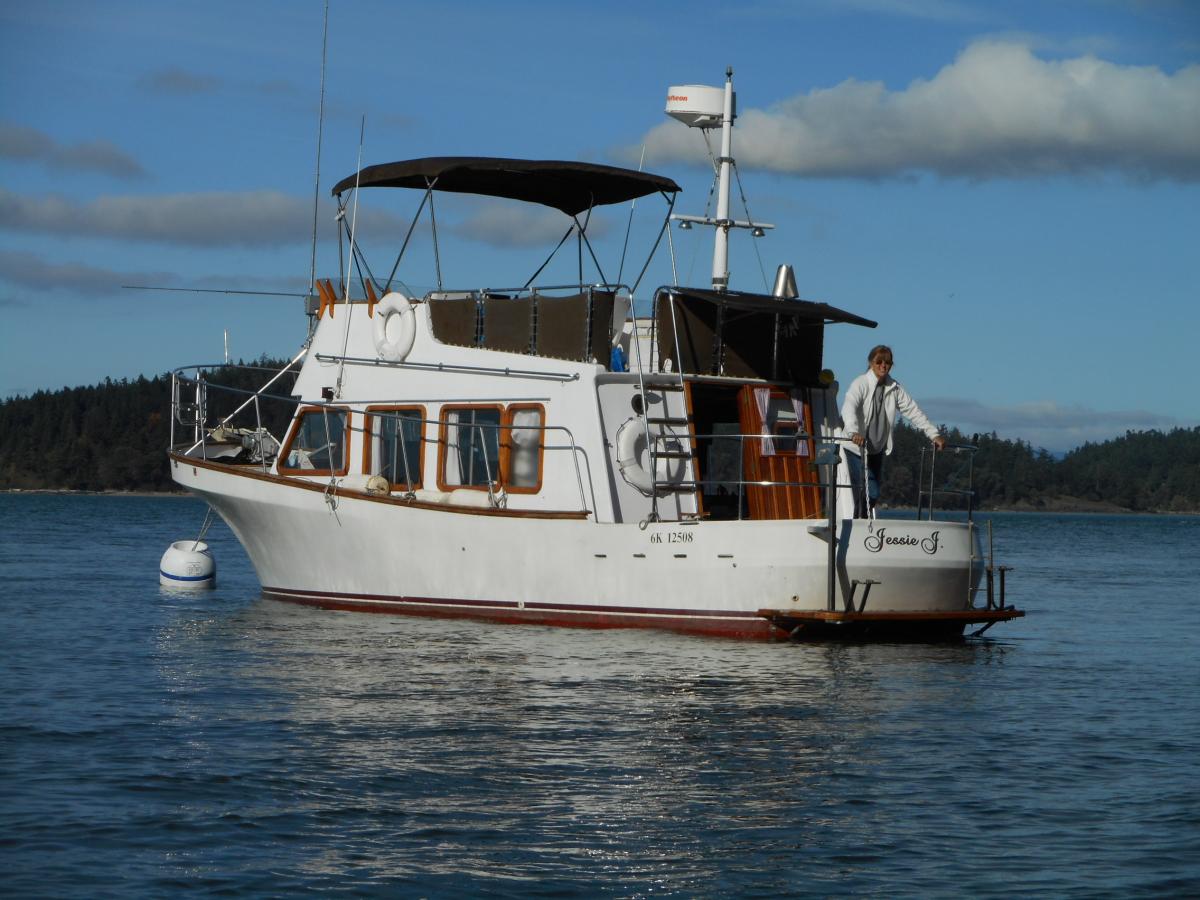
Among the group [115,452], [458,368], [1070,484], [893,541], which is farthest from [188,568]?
[1070,484]

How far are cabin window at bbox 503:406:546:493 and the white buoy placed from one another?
7597 millimetres

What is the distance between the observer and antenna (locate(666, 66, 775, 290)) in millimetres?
19797

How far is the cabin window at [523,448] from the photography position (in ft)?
58.4

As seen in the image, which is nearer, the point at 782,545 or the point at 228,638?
the point at 782,545

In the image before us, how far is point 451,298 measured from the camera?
62.3 ft

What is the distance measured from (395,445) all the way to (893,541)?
6597 mm

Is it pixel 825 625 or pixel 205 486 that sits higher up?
pixel 205 486

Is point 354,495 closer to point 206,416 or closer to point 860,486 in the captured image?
point 206,416

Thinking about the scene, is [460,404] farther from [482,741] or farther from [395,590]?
[482,741]

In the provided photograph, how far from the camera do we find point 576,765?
33.1 ft

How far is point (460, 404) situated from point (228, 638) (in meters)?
3.91

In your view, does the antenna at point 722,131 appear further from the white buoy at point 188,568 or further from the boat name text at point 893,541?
the white buoy at point 188,568

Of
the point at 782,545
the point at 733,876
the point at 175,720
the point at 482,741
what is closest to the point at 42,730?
the point at 175,720

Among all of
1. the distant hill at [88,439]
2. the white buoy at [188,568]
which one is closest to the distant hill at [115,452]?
the distant hill at [88,439]
